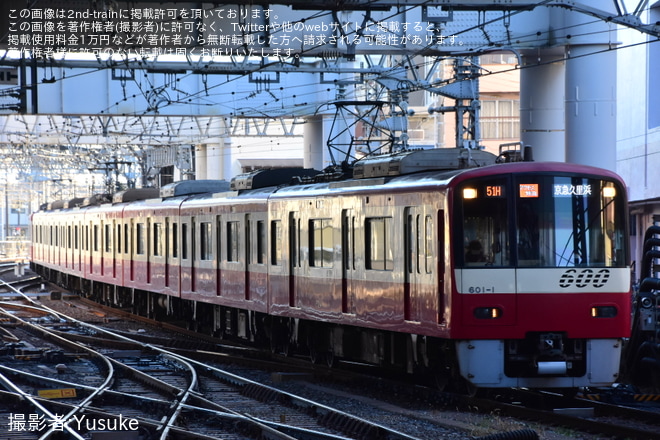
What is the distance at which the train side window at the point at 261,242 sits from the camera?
56.9 ft

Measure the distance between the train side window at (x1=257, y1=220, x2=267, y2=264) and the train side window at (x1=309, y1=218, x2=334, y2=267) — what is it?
2.10 metres

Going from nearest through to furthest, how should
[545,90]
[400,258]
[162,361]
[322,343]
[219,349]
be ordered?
1. [400,258]
2. [322,343]
3. [162,361]
4. [219,349]
5. [545,90]

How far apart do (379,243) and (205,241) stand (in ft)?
25.5

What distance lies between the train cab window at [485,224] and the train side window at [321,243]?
3.23 m

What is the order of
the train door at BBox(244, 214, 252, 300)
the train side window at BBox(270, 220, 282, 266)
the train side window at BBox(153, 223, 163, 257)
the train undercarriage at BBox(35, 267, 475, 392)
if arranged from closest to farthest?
the train undercarriage at BBox(35, 267, 475, 392), the train side window at BBox(270, 220, 282, 266), the train door at BBox(244, 214, 252, 300), the train side window at BBox(153, 223, 163, 257)

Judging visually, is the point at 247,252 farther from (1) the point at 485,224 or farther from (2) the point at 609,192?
(2) the point at 609,192

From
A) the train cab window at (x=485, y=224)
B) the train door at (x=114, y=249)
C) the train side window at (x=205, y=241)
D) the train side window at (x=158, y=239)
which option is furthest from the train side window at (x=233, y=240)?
the train door at (x=114, y=249)

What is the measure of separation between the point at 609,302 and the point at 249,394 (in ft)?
13.1

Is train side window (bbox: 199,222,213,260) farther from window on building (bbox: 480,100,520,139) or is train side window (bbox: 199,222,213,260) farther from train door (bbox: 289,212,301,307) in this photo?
window on building (bbox: 480,100,520,139)

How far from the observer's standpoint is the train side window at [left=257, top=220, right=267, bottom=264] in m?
17.3

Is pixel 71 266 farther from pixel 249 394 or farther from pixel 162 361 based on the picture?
pixel 249 394

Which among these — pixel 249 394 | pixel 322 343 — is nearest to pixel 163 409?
pixel 249 394

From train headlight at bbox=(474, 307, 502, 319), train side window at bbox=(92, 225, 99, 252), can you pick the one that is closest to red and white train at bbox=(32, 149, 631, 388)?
train headlight at bbox=(474, 307, 502, 319)

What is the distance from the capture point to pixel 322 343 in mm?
15625
